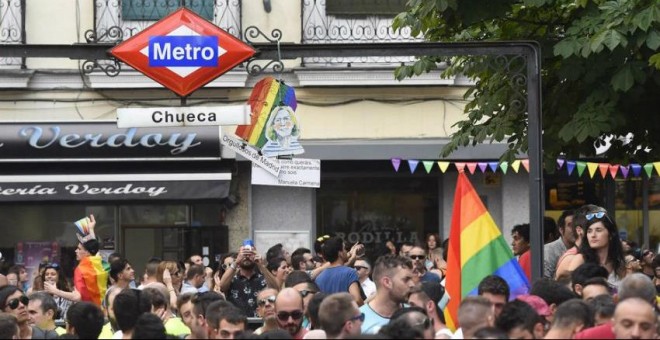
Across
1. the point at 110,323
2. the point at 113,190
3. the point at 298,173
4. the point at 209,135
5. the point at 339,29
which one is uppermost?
the point at 339,29

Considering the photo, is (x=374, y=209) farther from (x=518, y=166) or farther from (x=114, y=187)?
(x=114, y=187)

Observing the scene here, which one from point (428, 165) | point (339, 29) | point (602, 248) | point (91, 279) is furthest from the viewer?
point (339, 29)

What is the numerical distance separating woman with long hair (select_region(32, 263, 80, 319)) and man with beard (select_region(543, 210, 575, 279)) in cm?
431

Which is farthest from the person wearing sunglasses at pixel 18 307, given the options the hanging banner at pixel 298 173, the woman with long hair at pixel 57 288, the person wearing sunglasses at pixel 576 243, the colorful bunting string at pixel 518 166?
the colorful bunting string at pixel 518 166

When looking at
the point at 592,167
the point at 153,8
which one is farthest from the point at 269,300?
the point at 153,8

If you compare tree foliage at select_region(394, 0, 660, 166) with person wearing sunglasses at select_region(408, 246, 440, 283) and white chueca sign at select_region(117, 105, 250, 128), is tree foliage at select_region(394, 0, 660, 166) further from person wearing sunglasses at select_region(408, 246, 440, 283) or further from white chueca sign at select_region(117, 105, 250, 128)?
white chueca sign at select_region(117, 105, 250, 128)

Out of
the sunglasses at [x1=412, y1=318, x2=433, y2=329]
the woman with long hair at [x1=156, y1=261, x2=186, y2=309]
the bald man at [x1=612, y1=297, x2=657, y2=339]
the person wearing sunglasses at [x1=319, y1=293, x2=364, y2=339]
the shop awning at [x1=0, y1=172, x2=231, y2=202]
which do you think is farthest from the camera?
the shop awning at [x1=0, y1=172, x2=231, y2=202]

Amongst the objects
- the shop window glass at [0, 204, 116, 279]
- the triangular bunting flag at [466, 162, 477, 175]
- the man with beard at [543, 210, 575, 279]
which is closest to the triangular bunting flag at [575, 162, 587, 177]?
the triangular bunting flag at [466, 162, 477, 175]

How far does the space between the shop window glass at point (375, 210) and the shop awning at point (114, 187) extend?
1.88 m

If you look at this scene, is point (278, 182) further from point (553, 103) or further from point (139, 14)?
point (139, 14)

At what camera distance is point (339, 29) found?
20.8m

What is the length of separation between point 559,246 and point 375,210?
884 centimetres

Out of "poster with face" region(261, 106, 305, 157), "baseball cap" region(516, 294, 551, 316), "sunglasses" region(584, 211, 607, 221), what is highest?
"poster with face" region(261, 106, 305, 157)

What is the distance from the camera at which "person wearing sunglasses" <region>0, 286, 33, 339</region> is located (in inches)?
405
